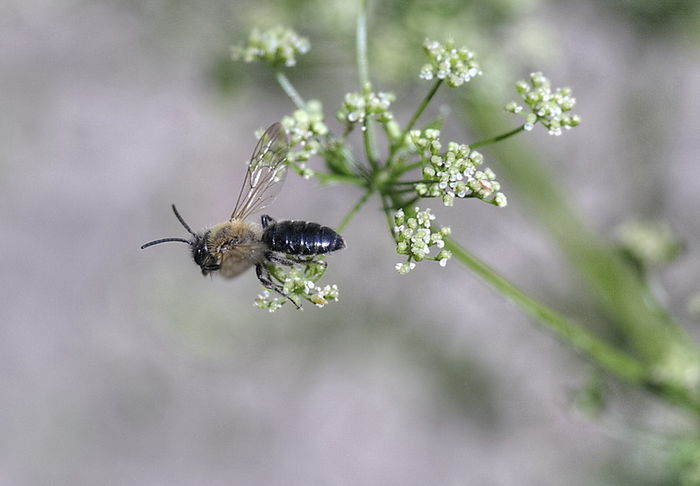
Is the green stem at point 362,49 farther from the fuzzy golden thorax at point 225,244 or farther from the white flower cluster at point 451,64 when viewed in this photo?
the fuzzy golden thorax at point 225,244

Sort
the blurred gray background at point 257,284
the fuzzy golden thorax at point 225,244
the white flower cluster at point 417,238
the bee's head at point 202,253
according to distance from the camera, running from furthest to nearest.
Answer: the blurred gray background at point 257,284, the bee's head at point 202,253, the fuzzy golden thorax at point 225,244, the white flower cluster at point 417,238

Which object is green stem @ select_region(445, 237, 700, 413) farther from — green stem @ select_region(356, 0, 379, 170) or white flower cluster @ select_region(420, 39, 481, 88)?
white flower cluster @ select_region(420, 39, 481, 88)

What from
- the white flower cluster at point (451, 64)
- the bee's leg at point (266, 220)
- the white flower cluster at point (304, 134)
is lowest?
the white flower cluster at point (304, 134)

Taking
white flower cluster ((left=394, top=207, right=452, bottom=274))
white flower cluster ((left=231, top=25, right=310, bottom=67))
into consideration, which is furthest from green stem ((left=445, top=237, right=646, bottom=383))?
white flower cluster ((left=231, top=25, right=310, bottom=67))

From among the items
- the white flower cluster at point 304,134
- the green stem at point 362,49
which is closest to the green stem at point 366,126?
the green stem at point 362,49

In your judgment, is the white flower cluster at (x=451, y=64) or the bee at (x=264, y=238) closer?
the white flower cluster at (x=451, y=64)

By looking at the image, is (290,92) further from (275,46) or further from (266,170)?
(266,170)

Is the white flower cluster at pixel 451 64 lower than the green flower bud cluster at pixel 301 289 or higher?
higher
